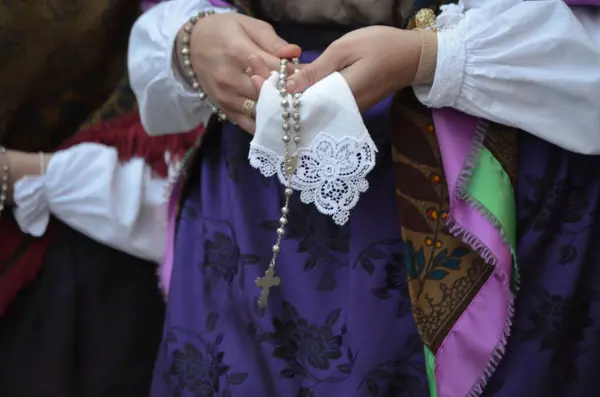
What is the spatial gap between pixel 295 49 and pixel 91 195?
1.21 ft

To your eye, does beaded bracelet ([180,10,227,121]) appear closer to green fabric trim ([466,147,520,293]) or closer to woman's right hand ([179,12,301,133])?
woman's right hand ([179,12,301,133])

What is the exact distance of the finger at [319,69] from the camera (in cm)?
75

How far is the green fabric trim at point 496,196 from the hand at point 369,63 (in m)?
0.11

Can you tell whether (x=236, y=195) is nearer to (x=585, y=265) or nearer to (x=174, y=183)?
(x=174, y=183)

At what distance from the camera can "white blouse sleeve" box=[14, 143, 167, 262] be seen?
996mm

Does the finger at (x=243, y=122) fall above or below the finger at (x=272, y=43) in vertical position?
below

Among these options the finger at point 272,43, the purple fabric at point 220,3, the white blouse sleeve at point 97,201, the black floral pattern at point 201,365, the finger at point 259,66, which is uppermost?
the finger at point 272,43

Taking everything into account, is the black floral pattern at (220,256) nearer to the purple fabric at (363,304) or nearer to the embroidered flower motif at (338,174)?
the purple fabric at (363,304)

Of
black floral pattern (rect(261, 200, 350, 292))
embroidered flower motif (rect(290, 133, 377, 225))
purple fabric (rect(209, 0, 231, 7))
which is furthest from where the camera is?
purple fabric (rect(209, 0, 231, 7))

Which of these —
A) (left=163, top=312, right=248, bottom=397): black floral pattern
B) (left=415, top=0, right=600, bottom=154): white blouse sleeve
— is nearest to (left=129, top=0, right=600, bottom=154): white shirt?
(left=415, top=0, right=600, bottom=154): white blouse sleeve

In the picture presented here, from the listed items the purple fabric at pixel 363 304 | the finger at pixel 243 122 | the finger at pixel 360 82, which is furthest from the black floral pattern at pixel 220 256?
the finger at pixel 360 82

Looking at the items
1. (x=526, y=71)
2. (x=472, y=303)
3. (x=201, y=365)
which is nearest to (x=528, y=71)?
(x=526, y=71)

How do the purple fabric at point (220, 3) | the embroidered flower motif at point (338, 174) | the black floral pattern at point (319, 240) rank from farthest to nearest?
the purple fabric at point (220, 3) < the black floral pattern at point (319, 240) < the embroidered flower motif at point (338, 174)

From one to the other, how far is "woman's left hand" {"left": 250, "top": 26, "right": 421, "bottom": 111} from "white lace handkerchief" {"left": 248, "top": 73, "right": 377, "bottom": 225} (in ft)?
0.07
